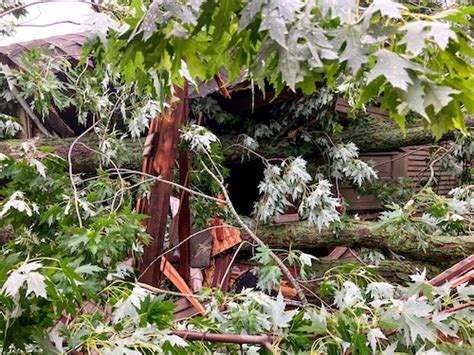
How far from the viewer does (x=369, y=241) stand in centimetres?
323

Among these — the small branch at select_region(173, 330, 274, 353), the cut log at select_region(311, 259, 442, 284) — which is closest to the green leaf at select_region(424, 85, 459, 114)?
the small branch at select_region(173, 330, 274, 353)

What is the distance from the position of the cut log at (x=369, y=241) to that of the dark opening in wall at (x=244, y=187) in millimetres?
1343

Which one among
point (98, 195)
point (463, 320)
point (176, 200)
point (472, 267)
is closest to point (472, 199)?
point (472, 267)

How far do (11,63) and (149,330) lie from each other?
2.98 meters

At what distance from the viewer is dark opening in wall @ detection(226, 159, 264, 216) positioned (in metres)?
4.87

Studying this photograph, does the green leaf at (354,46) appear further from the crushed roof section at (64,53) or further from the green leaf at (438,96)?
the crushed roof section at (64,53)

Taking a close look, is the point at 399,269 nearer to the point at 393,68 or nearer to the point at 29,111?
the point at 393,68

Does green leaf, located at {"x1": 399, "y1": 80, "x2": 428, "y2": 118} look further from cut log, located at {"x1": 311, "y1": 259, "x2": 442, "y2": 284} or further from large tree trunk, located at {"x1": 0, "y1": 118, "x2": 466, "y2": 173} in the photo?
large tree trunk, located at {"x1": 0, "y1": 118, "x2": 466, "y2": 173}

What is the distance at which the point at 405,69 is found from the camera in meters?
0.59

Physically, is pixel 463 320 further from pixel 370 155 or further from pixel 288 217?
pixel 370 155

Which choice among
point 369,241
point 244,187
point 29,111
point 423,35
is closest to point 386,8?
point 423,35

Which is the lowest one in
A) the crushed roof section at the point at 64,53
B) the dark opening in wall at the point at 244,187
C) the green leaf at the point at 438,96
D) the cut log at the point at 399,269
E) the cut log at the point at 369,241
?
the cut log at the point at 399,269

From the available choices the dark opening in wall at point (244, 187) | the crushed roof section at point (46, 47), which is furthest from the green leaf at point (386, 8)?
the dark opening in wall at point (244, 187)

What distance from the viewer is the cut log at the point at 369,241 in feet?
9.32
